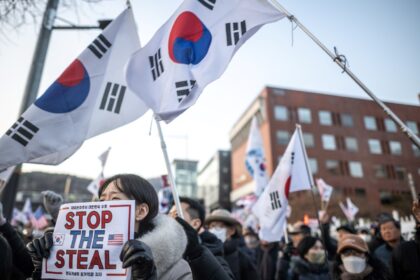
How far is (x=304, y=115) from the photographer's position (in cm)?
4728

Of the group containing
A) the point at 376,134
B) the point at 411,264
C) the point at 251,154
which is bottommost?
the point at 411,264

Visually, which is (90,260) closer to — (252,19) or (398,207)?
(252,19)

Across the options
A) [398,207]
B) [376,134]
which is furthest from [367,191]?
[376,134]

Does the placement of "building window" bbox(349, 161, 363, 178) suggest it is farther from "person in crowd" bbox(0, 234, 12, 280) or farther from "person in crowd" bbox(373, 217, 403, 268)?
"person in crowd" bbox(0, 234, 12, 280)

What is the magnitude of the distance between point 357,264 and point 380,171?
49.9 meters

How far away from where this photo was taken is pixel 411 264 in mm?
3479

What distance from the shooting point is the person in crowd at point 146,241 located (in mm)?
1546

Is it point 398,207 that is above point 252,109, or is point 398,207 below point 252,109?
below

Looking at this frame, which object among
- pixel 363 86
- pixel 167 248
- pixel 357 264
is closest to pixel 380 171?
pixel 357 264

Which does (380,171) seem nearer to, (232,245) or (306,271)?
(306,271)

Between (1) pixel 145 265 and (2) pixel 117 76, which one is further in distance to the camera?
(2) pixel 117 76

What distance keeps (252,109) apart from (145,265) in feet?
163

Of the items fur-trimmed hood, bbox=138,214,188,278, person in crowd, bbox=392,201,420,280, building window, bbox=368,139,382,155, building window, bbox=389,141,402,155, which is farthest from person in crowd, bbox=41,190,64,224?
building window, bbox=389,141,402,155

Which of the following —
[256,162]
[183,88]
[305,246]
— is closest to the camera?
[183,88]
